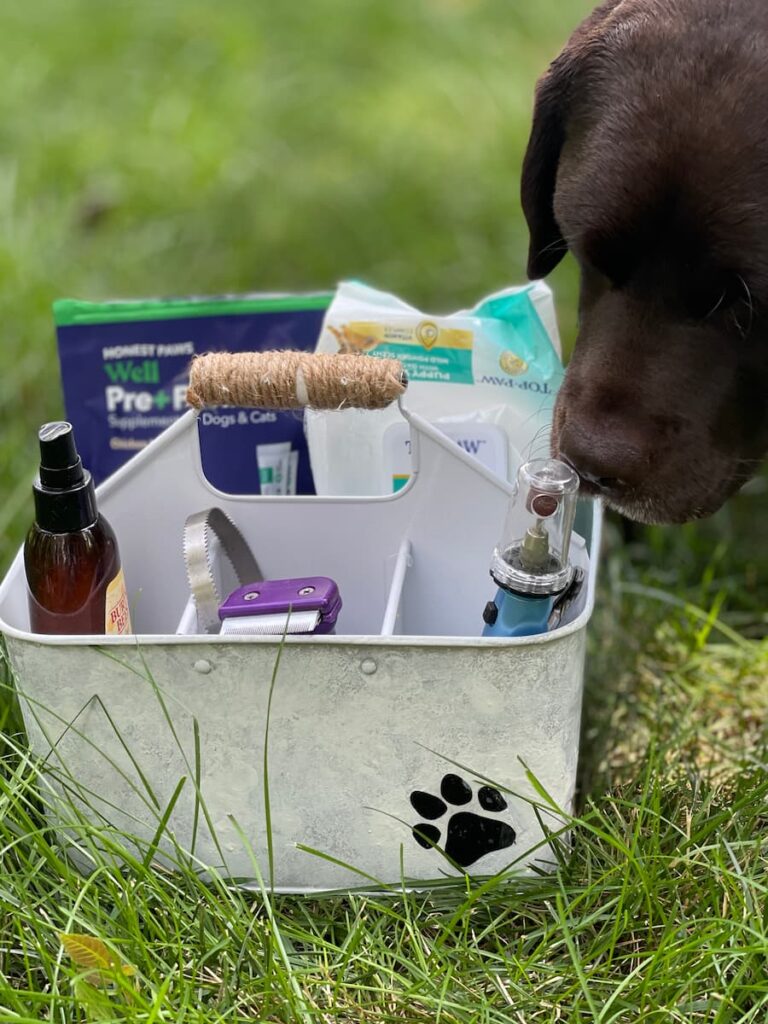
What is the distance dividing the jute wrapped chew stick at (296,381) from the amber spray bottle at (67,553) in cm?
16

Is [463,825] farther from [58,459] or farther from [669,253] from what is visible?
[669,253]

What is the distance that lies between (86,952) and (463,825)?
16.1 inches

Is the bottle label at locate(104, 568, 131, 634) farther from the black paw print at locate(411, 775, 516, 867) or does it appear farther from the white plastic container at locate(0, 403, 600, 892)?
the black paw print at locate(411, 775, 516, 867)

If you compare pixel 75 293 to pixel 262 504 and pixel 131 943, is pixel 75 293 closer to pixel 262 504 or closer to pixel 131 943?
pixel 262 504

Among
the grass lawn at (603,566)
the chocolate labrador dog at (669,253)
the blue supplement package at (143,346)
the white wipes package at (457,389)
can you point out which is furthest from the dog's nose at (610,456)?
the blue supplement package at (143,346)

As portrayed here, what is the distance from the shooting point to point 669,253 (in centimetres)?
146

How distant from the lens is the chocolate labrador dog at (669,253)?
1.39 meters

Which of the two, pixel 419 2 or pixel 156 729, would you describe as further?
pixel 419 2

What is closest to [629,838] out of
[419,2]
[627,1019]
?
[627,1019]

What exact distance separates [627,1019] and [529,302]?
900 mm

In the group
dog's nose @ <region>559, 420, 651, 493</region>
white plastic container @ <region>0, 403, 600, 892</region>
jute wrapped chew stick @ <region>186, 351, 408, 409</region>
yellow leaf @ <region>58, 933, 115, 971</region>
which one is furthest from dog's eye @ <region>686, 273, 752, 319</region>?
yellow leaf @ <region>58, 933, 115, 971</region>

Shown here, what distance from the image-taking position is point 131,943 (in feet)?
3.97

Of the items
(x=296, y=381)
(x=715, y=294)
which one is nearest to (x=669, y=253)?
(x=715, y=294)

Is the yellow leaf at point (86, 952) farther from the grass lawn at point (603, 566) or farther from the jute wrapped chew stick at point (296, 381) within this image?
the jute wrapped chew stick at point (296, 381)
